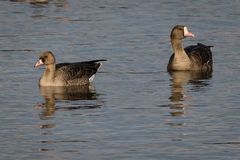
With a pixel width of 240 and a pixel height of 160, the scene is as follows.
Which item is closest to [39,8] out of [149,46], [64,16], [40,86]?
[64,16]

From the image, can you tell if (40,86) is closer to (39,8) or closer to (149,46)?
(149,46)

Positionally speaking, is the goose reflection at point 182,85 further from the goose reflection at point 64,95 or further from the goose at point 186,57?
the goose reflection at point 64,95

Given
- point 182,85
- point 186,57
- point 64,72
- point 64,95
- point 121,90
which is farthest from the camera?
point 186,57

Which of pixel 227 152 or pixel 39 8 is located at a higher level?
pixel 39 8

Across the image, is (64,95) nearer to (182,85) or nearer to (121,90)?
(121,90)

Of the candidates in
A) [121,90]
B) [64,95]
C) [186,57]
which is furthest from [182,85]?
[64,95]

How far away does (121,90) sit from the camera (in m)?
23.2

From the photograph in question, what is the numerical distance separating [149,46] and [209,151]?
13037mm

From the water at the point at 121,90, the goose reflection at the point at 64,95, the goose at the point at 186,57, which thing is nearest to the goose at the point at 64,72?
the goose reflection at the point at 64,95

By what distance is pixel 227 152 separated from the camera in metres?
17.0

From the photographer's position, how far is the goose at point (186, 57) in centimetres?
2673

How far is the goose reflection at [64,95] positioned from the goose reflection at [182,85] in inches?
67.0

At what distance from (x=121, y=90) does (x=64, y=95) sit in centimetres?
130

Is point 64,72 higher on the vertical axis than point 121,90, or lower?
higher
